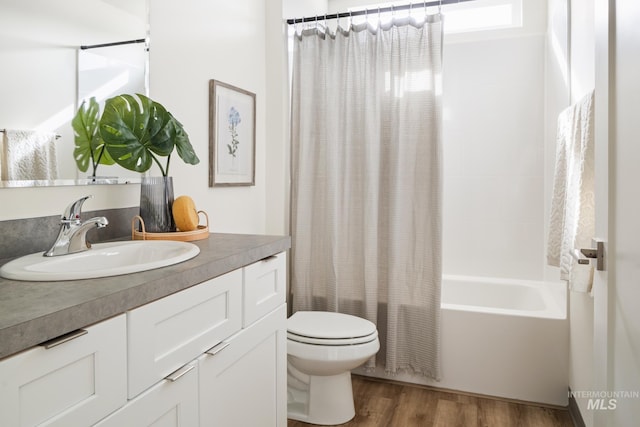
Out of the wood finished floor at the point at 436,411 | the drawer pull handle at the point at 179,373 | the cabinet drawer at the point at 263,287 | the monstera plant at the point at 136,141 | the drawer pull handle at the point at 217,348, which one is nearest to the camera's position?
the drawer pull handle at the point at 179,373

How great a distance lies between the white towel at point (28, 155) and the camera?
1.29 m

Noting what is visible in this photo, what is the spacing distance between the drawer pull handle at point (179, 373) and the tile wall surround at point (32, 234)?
1.90 feet

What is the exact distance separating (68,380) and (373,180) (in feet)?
6.49

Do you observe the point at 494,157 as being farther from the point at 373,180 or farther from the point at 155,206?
the point at 155,206

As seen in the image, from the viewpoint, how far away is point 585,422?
1.99 m

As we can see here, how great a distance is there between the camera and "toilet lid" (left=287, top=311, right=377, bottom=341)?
214cm

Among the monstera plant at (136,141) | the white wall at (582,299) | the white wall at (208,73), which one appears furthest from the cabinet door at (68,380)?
the white wall at (582,299)

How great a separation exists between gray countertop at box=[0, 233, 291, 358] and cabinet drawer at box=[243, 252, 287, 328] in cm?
15

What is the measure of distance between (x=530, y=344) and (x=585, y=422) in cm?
46

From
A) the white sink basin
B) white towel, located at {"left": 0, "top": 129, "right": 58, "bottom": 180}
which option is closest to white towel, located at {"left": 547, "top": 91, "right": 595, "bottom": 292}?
the white sink basin

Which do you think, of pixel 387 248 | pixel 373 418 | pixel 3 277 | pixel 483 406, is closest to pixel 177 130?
pixel 3 277

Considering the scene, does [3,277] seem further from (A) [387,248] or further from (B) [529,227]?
(B) [529,227]

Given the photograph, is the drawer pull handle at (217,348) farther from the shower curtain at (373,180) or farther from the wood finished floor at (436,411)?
the shower curtain at (373,180)

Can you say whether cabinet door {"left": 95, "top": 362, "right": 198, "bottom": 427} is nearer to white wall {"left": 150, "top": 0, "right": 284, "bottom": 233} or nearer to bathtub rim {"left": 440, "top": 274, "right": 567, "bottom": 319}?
white wall {"left": 150, "top": 0, "right": 284, "bottom": 233}
